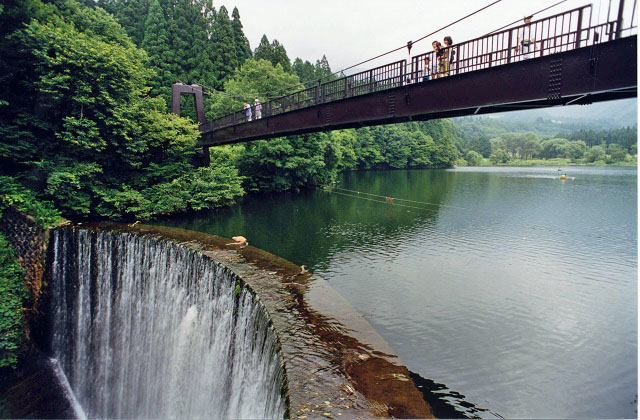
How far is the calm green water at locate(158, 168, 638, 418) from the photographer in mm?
7531

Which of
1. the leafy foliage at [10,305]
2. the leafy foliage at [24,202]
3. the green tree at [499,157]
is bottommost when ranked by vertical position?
the leafy foliage at [10,305]

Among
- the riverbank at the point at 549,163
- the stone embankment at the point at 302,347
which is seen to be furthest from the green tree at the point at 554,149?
the stone embankment at the point at 302,347

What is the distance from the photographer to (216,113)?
3278 centimetres

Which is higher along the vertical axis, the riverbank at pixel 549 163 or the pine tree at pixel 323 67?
the pine tree at pixel 323 67

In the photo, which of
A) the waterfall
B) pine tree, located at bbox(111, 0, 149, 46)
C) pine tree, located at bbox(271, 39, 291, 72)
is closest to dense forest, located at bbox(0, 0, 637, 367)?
the waterfall

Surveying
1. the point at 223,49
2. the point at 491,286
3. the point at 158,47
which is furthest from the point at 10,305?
the point at 223,49

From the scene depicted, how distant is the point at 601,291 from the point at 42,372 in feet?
64.8

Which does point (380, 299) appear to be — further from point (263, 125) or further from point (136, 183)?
point (136, 183)

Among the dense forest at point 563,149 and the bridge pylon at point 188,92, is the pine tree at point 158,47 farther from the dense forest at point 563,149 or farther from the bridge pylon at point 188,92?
the dense forest at point 563,149

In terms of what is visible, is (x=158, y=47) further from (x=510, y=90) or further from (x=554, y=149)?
(x=554, y=149)

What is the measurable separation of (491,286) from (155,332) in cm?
1126

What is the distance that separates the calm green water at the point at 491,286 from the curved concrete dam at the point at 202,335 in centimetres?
235

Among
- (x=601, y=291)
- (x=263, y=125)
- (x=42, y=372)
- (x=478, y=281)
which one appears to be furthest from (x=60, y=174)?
(x=601, y=291)

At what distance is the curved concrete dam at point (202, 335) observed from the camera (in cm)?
575
